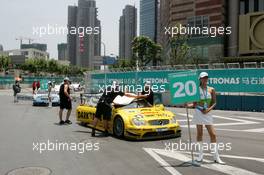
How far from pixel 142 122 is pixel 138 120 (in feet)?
0.47

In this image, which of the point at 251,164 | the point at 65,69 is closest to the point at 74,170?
the point at 251,164

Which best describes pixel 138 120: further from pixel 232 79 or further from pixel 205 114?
pixel 232 79

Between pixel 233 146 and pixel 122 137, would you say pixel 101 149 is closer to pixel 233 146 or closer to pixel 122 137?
pixel 122 137

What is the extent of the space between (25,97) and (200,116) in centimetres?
2567

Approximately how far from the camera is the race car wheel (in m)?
11.1

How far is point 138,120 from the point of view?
10742mm

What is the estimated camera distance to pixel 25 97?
103 ft

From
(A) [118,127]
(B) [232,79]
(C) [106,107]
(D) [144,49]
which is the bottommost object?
(A) [118,127]

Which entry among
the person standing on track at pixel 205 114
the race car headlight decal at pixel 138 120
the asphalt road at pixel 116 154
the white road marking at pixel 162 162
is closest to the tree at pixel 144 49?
the asphalt road at pixel 116 154

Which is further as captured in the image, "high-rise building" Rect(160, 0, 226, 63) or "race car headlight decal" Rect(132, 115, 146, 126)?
"high-rise building" Rect(160, 0, 226, 63)

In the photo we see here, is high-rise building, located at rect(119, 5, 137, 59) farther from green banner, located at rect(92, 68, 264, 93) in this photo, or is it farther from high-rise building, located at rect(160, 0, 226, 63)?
green banner, located at rect(92, 68, 264, 93)

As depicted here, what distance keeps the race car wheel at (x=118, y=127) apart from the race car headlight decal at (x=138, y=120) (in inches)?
17.3

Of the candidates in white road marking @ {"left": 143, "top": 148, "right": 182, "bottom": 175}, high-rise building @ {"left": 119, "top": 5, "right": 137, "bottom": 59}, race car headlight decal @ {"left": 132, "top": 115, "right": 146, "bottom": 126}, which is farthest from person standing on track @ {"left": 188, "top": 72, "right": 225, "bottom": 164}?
high-rise building @ {"left": 119, "top": 5, "right": 137, "bottom": 59}

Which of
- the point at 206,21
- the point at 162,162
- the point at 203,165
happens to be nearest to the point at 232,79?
the point at 162,162
